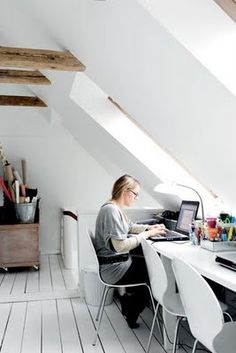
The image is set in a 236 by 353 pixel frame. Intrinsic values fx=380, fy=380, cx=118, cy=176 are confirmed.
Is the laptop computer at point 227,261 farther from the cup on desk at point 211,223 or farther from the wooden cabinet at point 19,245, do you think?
the wooden cabinet at point 19,245

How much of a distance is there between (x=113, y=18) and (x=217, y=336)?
167cm

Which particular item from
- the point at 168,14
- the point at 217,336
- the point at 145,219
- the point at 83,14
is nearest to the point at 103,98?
the point at 145,219

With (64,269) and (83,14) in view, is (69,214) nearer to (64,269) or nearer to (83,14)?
(64,269)

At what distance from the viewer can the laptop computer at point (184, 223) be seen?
305cm

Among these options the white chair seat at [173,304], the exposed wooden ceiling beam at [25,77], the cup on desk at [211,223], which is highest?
the exposed wooden ceiling beam at [25,77]

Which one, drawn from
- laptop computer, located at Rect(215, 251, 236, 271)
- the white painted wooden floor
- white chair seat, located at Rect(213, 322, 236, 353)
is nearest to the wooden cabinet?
the white painted wooden floor

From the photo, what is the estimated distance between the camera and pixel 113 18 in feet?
6.77

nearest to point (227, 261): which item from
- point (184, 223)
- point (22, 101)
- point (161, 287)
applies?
point (161, 287)

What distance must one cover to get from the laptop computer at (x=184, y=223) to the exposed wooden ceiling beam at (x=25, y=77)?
208cm

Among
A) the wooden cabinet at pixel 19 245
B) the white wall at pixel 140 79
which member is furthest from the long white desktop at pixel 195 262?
the wooden cabinet at pixel 19 245

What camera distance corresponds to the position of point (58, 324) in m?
3.17

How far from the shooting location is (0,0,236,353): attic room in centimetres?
170

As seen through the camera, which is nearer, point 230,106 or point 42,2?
point 230,106

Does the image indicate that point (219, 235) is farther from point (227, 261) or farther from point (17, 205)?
point (17, 205)
